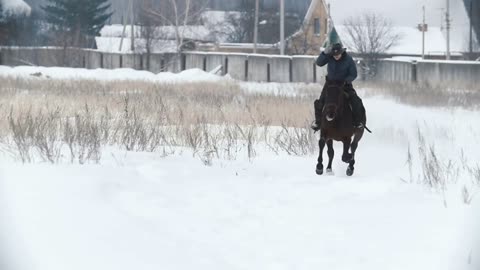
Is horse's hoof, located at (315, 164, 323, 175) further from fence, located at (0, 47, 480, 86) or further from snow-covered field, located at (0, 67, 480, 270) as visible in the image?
fence, located at (0, 47, 480, 86)

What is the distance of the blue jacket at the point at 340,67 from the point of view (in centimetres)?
956

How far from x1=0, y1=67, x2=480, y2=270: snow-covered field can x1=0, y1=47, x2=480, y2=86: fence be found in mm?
21876

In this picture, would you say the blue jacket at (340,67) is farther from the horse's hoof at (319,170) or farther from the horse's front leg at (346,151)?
the horse's hoof at (319,170)

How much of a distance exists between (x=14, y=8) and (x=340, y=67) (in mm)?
46005

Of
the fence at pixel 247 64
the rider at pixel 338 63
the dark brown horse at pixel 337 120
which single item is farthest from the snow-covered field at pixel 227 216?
the fence at pixel 247 64

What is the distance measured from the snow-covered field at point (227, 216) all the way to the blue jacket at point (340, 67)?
131 cm

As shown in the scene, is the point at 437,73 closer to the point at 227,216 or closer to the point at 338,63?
the point at 338,63

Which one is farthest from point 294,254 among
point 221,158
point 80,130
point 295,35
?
point 295,35

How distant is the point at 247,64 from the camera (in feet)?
148

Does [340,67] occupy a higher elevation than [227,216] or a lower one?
higher

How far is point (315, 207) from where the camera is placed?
8438 mm

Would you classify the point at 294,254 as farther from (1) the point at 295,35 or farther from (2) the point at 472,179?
(1) the point at 295,35

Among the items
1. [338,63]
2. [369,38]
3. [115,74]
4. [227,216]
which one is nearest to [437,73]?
[369,38]

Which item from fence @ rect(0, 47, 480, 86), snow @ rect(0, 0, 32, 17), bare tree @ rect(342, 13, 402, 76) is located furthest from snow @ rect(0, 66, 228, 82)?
bare tree @ rect(342, 13, 402, 76)
